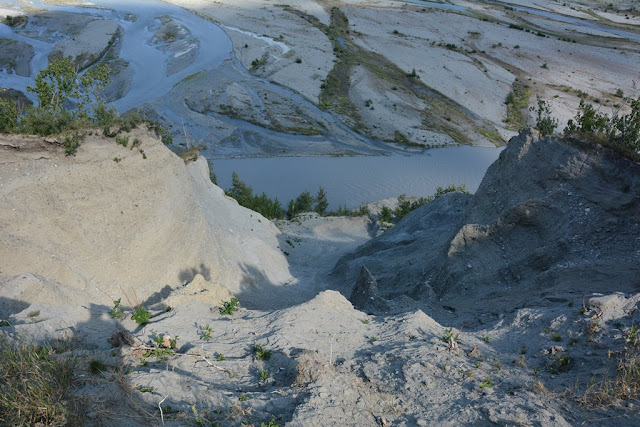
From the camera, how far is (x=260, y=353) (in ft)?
28.8

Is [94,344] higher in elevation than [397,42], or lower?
lower

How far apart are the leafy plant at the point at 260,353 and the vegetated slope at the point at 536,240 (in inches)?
267

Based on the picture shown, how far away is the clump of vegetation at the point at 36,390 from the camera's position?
546cm

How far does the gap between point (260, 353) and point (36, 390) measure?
3976mm

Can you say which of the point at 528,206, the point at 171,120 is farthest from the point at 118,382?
the point at 171,120

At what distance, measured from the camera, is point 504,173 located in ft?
64.7

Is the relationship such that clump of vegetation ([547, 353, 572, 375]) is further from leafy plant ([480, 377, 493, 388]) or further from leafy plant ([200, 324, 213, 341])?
leafy plant ([200, 324, 213, 341])

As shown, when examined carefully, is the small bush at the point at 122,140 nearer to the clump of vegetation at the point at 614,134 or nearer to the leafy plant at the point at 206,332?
the leafy plant at the point at 206,332

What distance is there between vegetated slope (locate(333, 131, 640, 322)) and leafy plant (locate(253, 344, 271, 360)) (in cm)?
678

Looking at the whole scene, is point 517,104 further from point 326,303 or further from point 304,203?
point 326,303

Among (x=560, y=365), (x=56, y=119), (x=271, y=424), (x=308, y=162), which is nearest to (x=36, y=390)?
(x=271, y=424)

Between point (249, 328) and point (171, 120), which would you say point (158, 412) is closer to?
point (249, 328)

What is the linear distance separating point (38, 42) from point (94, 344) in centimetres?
7246

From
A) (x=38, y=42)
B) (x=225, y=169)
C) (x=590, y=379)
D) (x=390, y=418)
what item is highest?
(x=590, y=379)
